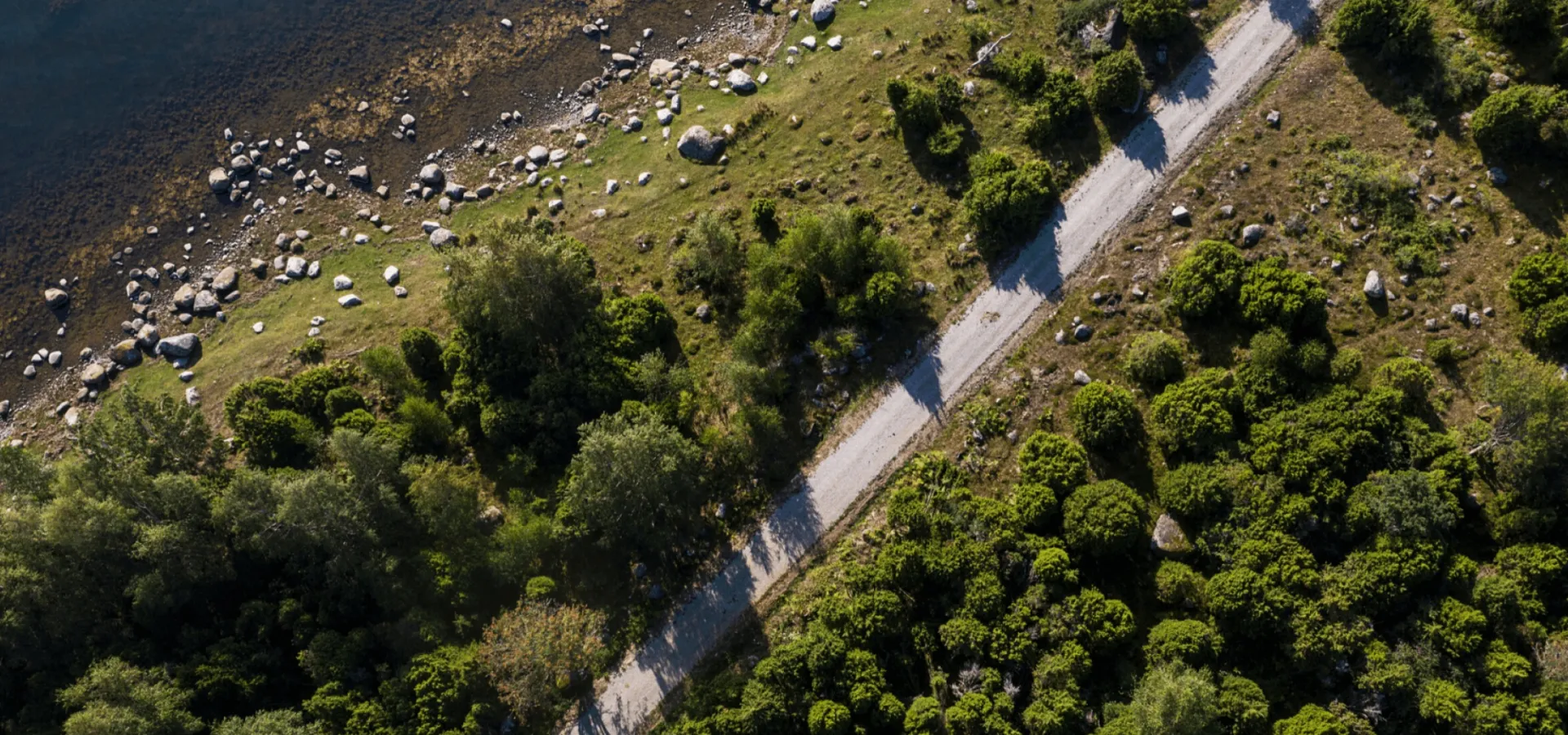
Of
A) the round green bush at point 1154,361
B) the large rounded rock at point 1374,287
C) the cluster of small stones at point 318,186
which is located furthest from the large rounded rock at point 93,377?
the large rounded rock at point 1374,287

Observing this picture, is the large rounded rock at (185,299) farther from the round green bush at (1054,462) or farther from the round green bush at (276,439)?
the round green bush at (1054,462)

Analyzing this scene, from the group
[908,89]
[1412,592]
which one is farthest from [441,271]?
[1412,592]

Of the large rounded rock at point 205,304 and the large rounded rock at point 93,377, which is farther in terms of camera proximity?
the large rounded rock at point 205,304

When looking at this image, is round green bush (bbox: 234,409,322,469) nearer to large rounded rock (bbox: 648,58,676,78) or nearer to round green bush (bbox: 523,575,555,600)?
round green bush (bbox: 523,575,555,600)

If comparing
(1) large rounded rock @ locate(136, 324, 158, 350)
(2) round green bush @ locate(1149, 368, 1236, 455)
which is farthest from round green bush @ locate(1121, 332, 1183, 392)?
(1) large rounded rock @ locate(136, 324, 158, 350)

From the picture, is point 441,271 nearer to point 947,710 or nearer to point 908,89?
point 908,89
